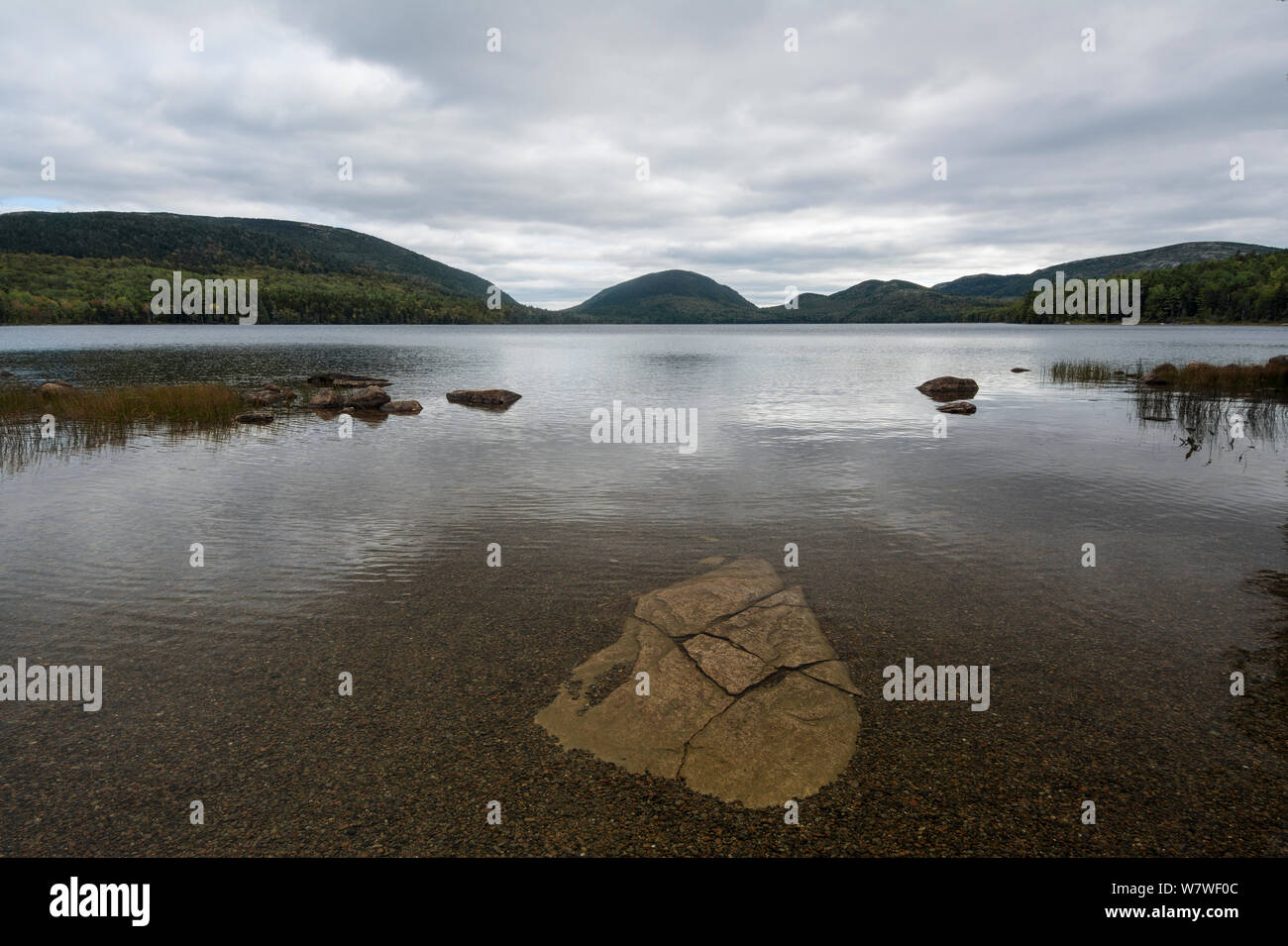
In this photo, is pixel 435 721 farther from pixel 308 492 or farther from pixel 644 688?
pixel 308 492

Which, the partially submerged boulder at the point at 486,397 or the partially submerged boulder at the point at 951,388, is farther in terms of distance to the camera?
the partially submerged boulder at the point at 951,388

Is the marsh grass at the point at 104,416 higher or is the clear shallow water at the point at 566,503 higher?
the marsh grass at the point at 104,416

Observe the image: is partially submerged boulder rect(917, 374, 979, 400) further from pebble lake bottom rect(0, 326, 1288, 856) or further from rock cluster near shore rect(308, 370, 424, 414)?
rock cluster near shore rect(308, 370, 424, 414)

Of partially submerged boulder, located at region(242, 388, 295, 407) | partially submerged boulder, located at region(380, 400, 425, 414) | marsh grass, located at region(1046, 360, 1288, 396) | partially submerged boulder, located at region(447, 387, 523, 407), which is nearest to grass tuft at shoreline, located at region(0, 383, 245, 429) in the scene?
partially submerged boulder, located at region(242, 388, 295, 407)

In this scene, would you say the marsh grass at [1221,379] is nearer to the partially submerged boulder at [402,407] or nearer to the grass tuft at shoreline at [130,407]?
the partially submerged boulder at [402,407]

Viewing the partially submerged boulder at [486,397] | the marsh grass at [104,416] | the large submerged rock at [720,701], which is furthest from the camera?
the partially submerged boulder at [486,397]

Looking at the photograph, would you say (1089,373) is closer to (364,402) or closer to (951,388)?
(951,388)

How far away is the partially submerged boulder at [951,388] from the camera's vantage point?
49.8 m

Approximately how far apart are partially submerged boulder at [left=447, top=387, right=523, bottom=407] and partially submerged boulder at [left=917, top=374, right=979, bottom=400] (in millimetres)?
32366

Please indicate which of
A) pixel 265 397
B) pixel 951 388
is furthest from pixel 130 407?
pixel 951 388

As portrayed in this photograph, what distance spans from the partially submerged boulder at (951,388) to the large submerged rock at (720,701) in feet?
145

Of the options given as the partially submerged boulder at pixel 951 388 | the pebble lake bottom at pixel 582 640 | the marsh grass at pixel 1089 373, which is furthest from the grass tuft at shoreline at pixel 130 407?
the marsh grass at pixel 1089 373

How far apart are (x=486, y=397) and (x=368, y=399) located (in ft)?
25.0

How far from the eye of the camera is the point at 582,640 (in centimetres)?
1059
